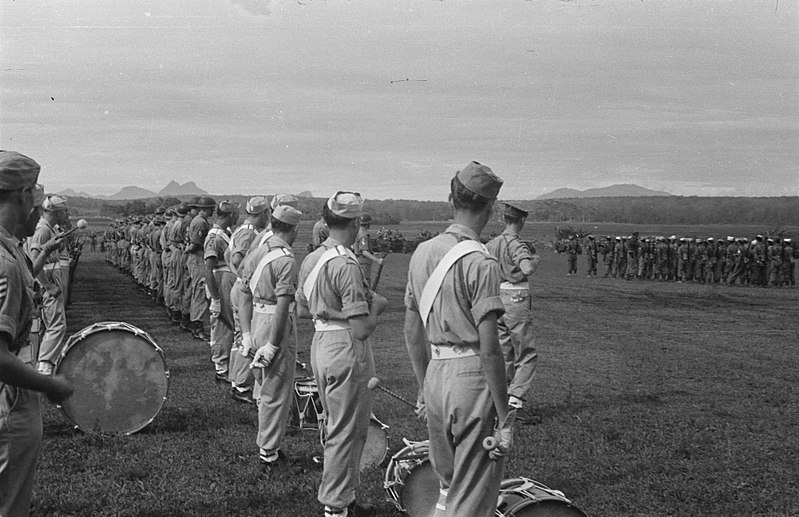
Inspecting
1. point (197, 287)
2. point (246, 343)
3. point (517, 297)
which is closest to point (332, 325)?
point (246, 343)

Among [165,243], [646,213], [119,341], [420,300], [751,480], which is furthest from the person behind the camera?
[646,213]

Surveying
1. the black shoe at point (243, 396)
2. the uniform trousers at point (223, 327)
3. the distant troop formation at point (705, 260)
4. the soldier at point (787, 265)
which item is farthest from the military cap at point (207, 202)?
the soldier at point (787, 265)

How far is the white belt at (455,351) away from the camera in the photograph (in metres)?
3.68

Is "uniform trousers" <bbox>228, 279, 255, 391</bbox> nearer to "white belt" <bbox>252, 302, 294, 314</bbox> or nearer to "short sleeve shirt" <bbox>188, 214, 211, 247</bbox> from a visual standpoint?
"white belt" <bbox>252, 302, 294, 314</bbox>

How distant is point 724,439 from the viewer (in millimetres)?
7449

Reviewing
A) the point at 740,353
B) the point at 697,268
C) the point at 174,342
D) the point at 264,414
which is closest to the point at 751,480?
the point at 264,414

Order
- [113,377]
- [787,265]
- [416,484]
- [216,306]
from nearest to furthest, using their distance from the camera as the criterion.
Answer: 1. [416,484]
2. [113,377]
3. [216,306]
4. [787,265]

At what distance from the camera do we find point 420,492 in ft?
15.5

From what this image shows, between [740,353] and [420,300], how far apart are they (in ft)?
36.2

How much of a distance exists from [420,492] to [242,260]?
5.06 metres

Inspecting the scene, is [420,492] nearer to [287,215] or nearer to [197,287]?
[287,215]

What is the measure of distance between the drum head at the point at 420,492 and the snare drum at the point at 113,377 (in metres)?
3.49

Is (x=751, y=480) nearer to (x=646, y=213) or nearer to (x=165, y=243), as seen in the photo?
(x=165, y=243)

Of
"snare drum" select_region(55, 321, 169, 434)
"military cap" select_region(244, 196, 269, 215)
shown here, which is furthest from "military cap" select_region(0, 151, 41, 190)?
"military cap" select_region(244, 196, 269, 215)
